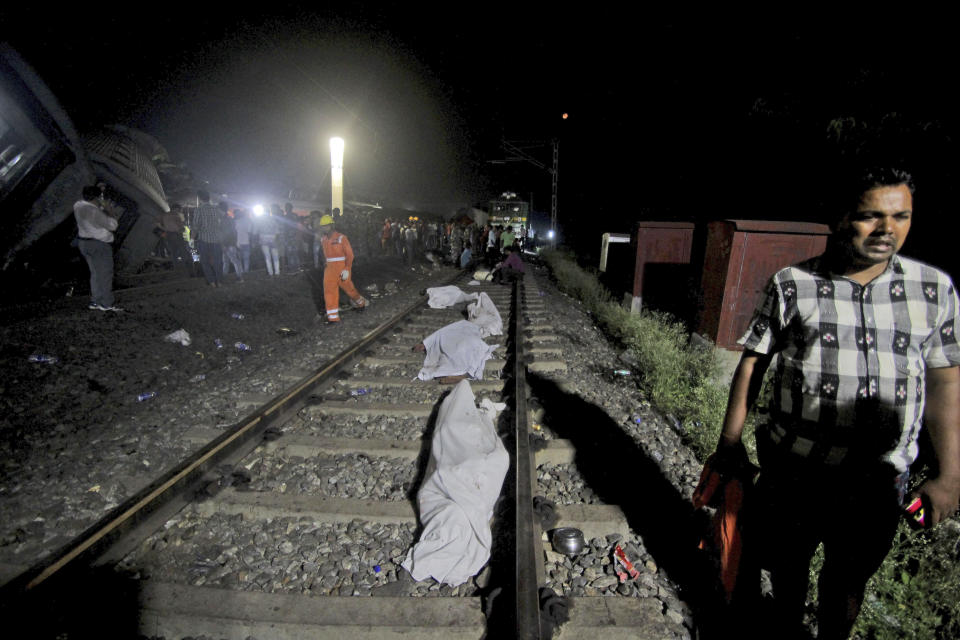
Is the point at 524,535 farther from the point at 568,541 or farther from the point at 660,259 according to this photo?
the point at 660,259

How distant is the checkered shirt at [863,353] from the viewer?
1.41 meters

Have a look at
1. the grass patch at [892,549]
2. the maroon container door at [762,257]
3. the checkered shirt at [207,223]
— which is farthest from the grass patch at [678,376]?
the checkered shirt at [207,223]

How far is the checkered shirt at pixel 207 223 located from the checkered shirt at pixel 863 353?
426 inches

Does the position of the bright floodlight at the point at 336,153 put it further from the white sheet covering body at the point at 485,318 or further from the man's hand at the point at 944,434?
the man's hand at the point at 944,434

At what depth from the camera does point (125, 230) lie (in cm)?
926

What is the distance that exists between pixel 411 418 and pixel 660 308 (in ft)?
22.9

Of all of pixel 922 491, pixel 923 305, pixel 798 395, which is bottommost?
pixel 922 491

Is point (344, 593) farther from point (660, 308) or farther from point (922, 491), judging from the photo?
point (660, 308)

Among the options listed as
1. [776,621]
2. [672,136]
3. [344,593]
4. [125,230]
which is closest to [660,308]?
[672,136]

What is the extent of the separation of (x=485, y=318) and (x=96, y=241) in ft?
19.3

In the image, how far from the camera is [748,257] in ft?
16.6

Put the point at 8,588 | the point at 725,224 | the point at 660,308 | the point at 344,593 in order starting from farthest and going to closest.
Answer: the point at 660,308 < the point at 725,224 < the point at 344,593 < the point at 8,588

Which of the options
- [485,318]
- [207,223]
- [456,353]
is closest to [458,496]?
[456,353]

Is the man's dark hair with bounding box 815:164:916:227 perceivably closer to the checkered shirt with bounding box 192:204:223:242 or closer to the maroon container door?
the maroon container door
